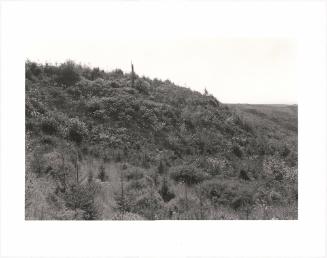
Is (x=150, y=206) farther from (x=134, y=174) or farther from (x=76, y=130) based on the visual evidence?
(x=76, y=130)

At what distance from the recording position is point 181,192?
36.2 ft

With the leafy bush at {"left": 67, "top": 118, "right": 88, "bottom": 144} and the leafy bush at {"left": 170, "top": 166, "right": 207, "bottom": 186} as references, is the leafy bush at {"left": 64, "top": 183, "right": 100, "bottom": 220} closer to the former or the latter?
the leafy bush at {"left": 170, "top": 166, "right": 207, "bottom": 186}

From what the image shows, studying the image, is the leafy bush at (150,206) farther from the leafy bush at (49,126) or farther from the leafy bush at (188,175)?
the leafy bush at (49,126)

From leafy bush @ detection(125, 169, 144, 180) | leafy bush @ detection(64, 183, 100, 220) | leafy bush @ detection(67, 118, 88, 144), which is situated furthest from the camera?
leafy bush @ detection(67, 118, 88, 144)

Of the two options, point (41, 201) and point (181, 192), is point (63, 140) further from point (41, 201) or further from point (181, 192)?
point (181, 192)

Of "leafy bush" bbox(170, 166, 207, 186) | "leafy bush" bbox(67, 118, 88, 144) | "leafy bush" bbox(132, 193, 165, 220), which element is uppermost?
"leafy bush" bbox(67, 118, 88, 144)

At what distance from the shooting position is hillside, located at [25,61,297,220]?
399 inches

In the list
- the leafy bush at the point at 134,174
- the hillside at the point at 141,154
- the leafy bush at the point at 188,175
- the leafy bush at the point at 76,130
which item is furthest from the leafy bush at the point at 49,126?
the leafy bush at the point at 188,175

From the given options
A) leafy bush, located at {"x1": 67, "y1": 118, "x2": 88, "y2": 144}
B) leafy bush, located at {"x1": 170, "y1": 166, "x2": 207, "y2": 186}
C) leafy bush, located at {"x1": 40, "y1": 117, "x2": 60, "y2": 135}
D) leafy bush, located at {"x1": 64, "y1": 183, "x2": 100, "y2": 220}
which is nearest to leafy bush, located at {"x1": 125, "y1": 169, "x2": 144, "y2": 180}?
leafy bush, located at {"x1": 170, "y1": 166, "x2": 207, "y2": 186}

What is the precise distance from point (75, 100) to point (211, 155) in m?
5.58

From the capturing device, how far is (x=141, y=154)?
505 inches

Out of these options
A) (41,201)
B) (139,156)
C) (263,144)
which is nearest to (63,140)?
(139,156)

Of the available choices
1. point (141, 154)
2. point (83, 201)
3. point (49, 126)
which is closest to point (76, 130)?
point (49, 126)

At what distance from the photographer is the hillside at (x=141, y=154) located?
33.3 ft
